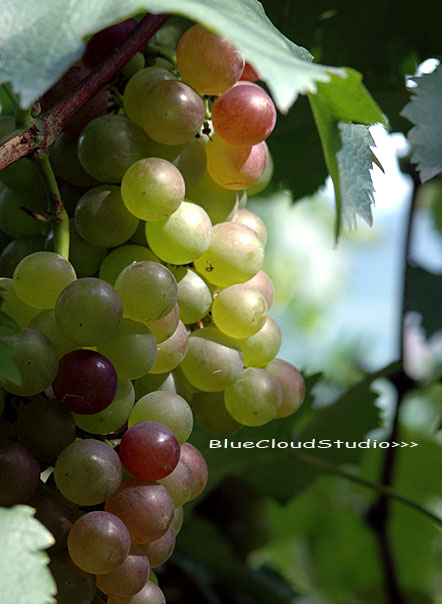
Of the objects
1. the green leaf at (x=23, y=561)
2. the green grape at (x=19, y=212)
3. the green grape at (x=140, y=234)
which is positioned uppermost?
the green grape at (x=19, y=212)

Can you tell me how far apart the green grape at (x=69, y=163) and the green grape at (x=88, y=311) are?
0.35 feet

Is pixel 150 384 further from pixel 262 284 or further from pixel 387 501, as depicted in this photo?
pixel 387 501

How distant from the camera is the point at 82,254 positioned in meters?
0.44

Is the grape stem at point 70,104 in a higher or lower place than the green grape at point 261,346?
higher

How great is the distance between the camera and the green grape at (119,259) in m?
0.44

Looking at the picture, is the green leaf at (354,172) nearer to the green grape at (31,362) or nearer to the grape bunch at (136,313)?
the grape bunch at (136,313)

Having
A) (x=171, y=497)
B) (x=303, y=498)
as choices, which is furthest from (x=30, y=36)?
(x=303, y=498)

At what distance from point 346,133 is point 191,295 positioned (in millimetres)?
137

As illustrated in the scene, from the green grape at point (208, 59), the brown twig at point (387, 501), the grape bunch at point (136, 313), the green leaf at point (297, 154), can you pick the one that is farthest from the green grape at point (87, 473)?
the brown twig at point (387, 501)

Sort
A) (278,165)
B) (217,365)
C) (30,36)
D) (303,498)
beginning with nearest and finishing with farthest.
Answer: (30,36) → (217,365) → (278,165) → (303,498)

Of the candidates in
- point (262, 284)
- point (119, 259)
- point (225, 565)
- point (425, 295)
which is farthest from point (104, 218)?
point (425, 295)

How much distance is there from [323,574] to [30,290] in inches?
35.5

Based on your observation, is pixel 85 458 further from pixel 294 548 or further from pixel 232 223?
pixel 294 548

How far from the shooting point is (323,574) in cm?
115
